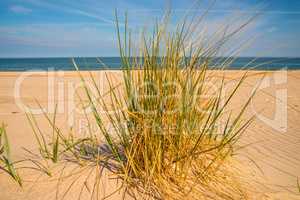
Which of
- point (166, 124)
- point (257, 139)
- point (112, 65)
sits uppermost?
point (112, 65)

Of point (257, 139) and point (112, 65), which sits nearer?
point (257, 139)

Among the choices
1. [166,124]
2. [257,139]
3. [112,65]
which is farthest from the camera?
[112,65]

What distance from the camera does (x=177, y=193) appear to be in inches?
71.2

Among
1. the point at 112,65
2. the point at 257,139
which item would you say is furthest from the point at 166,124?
the point at 112,65

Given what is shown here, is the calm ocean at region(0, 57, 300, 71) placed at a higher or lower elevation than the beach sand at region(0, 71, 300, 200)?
higher

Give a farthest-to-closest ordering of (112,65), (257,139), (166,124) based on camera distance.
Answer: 1. (112,65)
2. (257,139)
3. (166,124)

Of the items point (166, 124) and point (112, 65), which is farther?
point (112, 65)

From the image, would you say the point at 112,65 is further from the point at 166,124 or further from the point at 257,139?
the point at 166,124

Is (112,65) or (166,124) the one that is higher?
(112,65)

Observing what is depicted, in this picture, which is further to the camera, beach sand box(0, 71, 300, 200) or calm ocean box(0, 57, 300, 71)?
calm ocean box(0, 57, 300, 71)

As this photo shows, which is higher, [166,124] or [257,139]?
[166,124]

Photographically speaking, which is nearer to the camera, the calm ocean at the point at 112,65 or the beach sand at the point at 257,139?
the beach sand at the point at 257,139

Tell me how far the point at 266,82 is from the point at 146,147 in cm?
703

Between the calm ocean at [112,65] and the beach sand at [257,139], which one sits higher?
the calm ocean at [112,65]
